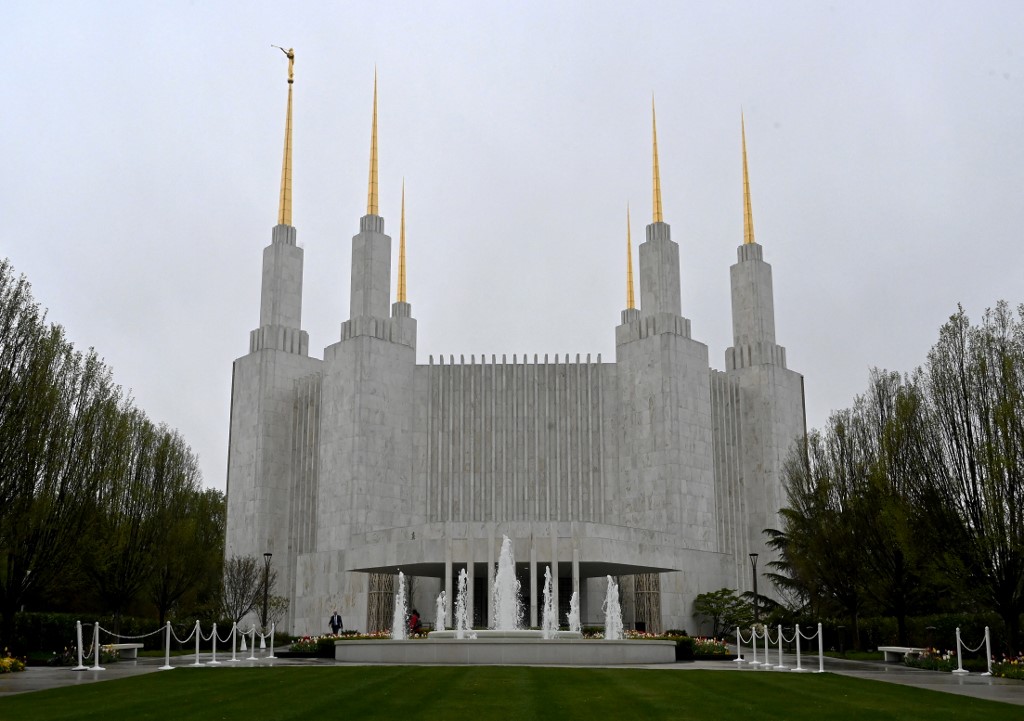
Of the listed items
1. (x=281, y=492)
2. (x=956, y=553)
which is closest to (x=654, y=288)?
(x=281, y=492)

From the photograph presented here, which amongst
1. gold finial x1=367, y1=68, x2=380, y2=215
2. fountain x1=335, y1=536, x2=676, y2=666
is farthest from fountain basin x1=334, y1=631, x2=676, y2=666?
gold finial x1=367, y1=68, x2=380, y2=215

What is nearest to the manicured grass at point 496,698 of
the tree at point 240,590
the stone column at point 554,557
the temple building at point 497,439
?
the stone column at point 554,557

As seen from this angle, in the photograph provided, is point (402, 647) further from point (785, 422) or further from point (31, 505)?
point (785, 422)

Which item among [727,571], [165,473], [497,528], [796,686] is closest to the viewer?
[796,686]

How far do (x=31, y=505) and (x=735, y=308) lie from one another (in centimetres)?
3827

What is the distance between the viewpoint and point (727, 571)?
150 feet

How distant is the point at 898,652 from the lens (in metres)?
27.6

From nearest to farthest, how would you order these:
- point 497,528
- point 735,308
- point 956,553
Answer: point 956,553, point 497,528, point 735,308

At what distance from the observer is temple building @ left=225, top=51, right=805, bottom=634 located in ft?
152

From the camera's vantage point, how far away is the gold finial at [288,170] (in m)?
54.7

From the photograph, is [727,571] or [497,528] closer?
[497,528]

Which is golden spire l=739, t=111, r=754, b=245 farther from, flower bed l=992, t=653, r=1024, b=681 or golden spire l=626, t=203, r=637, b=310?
flower bed l=992, t=653, r=1024, b=681

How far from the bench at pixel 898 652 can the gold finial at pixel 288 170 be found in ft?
124

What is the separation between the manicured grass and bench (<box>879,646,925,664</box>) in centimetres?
781
